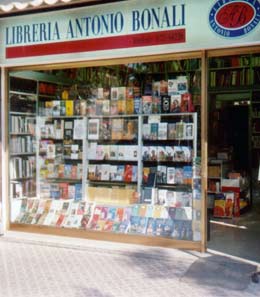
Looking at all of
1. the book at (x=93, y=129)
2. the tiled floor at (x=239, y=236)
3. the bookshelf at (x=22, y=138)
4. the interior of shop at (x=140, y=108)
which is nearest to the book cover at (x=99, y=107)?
the interior of shop at (x=140, y=108)

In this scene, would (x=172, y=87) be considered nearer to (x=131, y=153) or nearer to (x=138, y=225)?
(x=131, y=153)

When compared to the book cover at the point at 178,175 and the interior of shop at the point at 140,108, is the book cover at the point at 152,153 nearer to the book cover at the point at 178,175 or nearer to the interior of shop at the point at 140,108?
the interior of shop at the point at 140,108

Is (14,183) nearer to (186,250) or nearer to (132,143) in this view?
(132,143)

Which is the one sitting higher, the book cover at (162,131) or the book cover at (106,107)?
the book cover at (106,107)

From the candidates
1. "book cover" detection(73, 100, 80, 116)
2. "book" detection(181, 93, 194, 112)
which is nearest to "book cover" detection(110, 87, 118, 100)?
"book cover" detection(73, 100, 80, 116)

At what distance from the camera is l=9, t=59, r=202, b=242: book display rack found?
6340 mm

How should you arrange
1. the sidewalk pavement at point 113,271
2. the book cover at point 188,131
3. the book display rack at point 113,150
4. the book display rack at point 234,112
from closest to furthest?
the sidewalk pavement at point 113,271, the book cover at point 188,131, the book display rack at point 113,150, the book display rack at point 234,112

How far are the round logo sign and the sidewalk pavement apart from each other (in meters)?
2.73

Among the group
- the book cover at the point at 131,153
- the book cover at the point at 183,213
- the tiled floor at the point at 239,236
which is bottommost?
the tiled floor at the point at 239,236

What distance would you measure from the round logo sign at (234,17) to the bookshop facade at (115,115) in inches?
0.5

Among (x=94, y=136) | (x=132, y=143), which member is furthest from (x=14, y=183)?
(x=132, y=143)

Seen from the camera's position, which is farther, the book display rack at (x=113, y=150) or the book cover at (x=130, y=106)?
the book cover at (x=130, y=106)

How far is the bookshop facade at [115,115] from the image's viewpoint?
5797 millimetres

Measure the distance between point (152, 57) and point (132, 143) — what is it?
4.26ft
